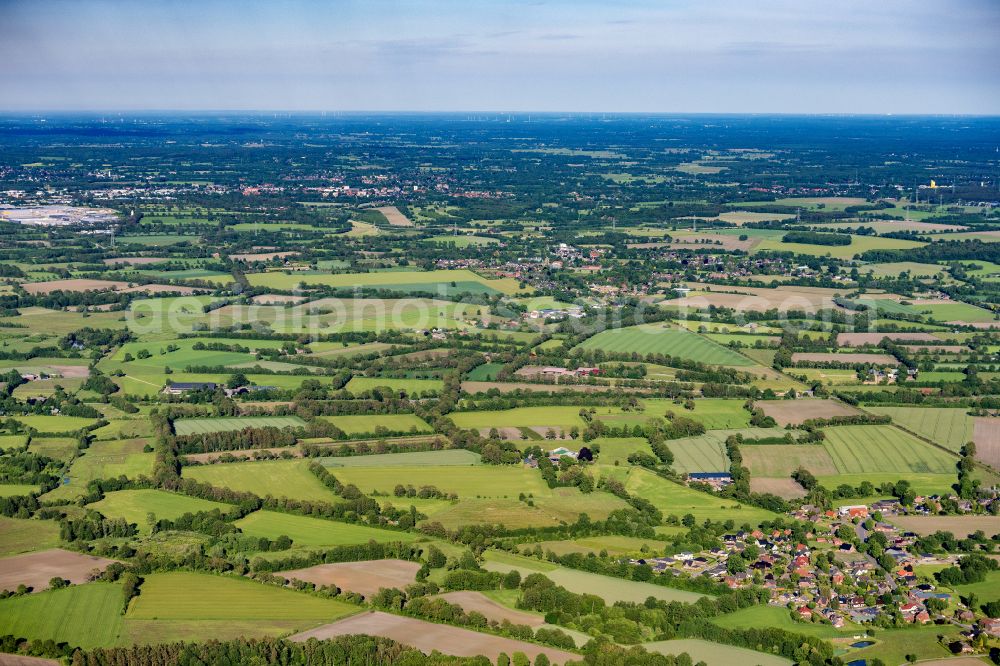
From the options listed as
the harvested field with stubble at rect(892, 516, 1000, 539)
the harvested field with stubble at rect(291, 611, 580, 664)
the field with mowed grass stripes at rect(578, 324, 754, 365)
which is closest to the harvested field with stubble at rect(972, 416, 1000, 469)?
the harvested field with stubble at rect(892, 516, 1000, 539)

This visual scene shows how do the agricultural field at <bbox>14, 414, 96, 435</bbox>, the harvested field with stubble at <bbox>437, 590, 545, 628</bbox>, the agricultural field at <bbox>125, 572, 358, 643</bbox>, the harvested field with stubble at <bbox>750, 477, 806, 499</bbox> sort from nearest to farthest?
the agricultural field at <bbox>125, 572, 358, 643</bbox>, the harvested field with stubble at <bbox>437, 590, 545, 628</bbox>, the harvested field with stubble at <bbox>750, 477, 806, 499</bbox>, the agricultural field at <bbox>14, 414, 96, 435</bbox>

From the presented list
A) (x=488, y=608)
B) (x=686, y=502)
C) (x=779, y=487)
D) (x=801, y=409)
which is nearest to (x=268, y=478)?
(x=488, y=608)

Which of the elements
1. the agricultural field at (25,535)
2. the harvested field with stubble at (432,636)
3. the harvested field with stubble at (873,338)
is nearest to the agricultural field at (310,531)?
the harvested field with stubble at (432,636)

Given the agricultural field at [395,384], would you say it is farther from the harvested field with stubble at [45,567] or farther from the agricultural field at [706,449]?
the harvested field with stubble at [45,567]

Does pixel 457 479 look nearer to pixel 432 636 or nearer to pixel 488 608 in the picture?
pixel 488 608

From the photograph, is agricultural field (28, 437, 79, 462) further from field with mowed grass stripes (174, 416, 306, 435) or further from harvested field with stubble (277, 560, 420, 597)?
harvested field with stubble (277, 560, 420, 597)
